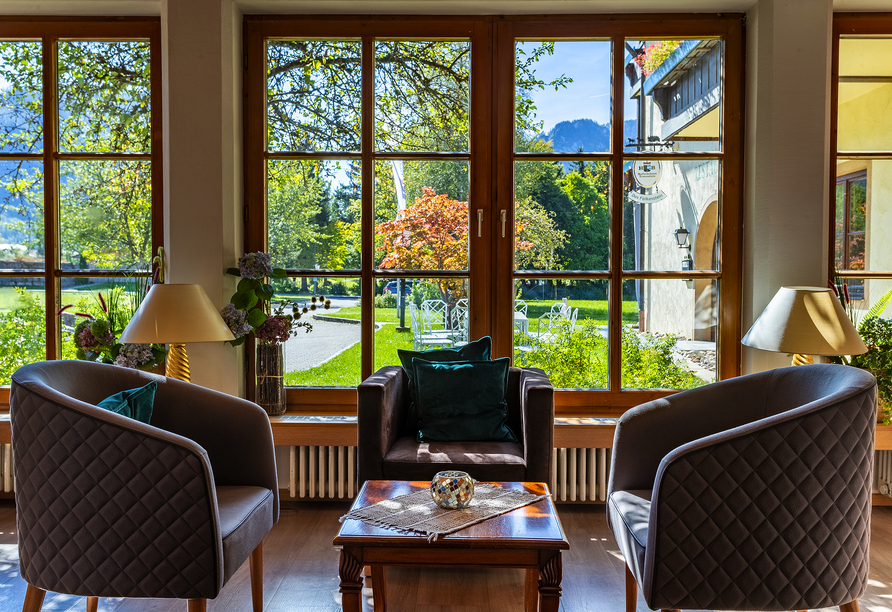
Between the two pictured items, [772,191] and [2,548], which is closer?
[2,548]

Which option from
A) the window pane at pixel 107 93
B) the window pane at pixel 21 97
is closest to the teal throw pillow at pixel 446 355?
the window pane at pixel 107 93

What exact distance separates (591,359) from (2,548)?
2.96 m

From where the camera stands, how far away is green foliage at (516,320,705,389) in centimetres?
366

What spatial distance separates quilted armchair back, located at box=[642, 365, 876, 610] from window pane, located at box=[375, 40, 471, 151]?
2305 mm

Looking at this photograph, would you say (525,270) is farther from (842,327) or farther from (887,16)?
(887,16)

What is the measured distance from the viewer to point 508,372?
3266 mm

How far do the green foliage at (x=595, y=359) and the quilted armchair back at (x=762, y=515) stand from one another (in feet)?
5.91

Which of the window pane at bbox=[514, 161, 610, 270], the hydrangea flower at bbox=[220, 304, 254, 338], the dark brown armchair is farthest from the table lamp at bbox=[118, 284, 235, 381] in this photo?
the window pane at bbox=[514, 161, 610, 270]

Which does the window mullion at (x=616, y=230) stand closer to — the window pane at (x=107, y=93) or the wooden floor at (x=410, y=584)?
the wooden floor at (x=410, y=584)

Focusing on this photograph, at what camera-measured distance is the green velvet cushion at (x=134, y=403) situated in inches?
85.4

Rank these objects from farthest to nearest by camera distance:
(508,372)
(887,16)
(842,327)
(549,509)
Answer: (887,16) → (508,372) → (842,327) → (549,509)

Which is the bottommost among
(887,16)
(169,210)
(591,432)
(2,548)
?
(2,548)

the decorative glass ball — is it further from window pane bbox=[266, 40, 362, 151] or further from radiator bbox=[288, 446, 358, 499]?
window pane bbox=[266, 40, 362, 151]

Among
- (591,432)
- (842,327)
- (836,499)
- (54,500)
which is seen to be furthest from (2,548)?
(842,327)
